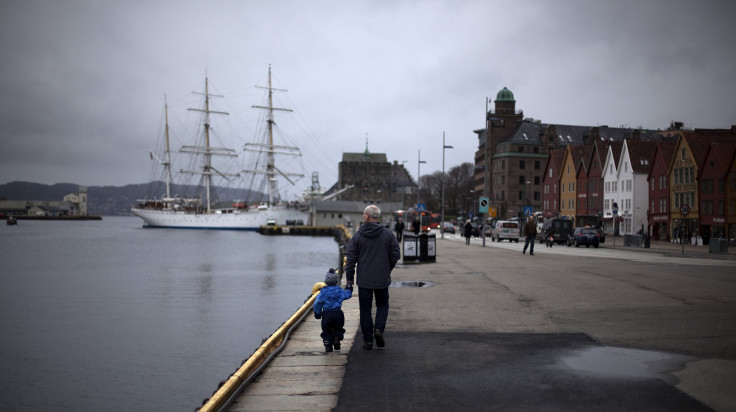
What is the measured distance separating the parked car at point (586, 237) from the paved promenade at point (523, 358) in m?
31.4

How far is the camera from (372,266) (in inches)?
341

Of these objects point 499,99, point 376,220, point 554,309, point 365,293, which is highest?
point 499,99

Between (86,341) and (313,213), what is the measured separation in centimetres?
12034

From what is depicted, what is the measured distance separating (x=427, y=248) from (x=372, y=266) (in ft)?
60.5

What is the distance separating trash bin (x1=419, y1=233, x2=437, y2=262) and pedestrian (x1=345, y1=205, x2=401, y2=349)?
1797cm

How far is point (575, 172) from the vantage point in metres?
86.1

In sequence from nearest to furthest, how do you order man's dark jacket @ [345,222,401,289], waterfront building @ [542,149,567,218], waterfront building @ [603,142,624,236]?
man's dark jacket @ [345,222,401,289] → waterfront building @ [603,142,624,236] → waterfront building @ [542,149,567,218]

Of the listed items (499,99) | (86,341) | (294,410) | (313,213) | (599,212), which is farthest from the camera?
(313,213)

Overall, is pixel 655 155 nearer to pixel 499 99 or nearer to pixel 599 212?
pixel 599 212

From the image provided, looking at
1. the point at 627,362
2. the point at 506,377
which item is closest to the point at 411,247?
the point at 627,362

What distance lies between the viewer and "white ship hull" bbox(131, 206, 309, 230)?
139125 mm

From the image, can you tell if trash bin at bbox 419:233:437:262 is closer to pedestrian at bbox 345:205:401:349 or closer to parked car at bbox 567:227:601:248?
pedestrian at bbox 345:205:401:349

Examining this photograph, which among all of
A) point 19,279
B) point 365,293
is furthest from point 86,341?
point 19,279

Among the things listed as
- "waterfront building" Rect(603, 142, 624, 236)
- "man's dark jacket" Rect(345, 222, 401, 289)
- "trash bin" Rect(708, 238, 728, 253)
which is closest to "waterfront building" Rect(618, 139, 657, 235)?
"waterfront building" Rect(603, 142, 624, 236)
